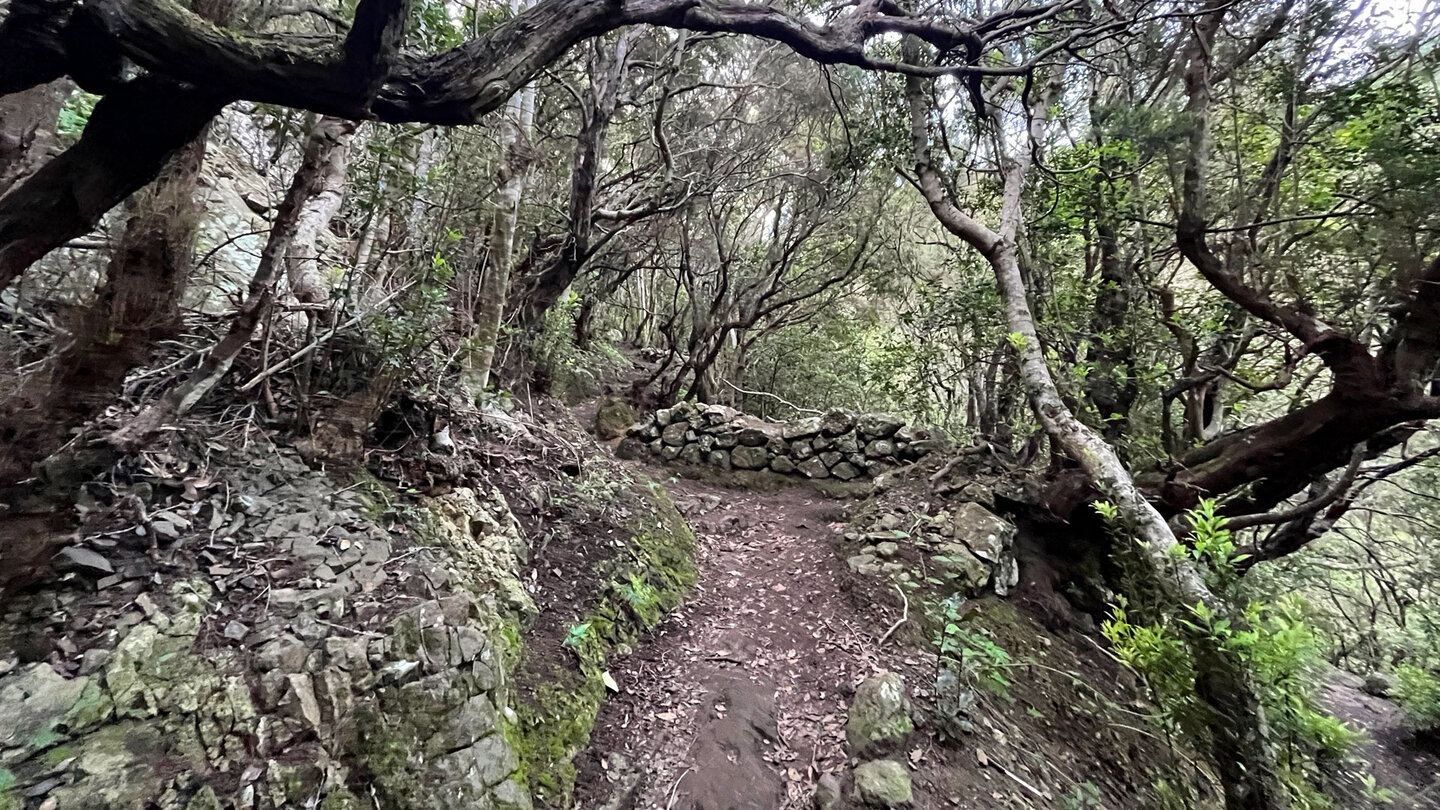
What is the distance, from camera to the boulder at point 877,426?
26.4ft

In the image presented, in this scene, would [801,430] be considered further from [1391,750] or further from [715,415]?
[1391,750]

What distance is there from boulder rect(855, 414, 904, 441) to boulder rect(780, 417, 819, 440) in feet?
2.03

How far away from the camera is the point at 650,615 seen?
13.9ft

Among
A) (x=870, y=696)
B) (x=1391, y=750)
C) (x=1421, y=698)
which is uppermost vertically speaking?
(x=870, y=696)

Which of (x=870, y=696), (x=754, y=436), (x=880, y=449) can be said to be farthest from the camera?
(x=754, y=436)

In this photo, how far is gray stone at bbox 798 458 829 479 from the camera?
800cm

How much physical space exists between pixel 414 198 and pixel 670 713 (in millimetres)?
3951

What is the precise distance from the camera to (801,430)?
8.32 meters

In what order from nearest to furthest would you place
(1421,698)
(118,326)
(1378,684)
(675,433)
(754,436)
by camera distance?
(118,326), (1421,698), (754,436), (675,433), (1378,684)

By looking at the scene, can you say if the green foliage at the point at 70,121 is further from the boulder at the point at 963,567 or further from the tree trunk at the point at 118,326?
the boulder at the point at 963,567

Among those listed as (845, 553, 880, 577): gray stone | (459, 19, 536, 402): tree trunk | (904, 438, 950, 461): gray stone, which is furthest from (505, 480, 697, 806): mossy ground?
(904, 438, 950, 461): gray stone

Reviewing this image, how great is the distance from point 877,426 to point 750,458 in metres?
1.93

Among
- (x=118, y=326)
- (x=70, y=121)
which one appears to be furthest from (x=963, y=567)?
(x=70, y=121)

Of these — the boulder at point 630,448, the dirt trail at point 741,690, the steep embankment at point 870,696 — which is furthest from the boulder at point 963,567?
the boulder at point 630,448
